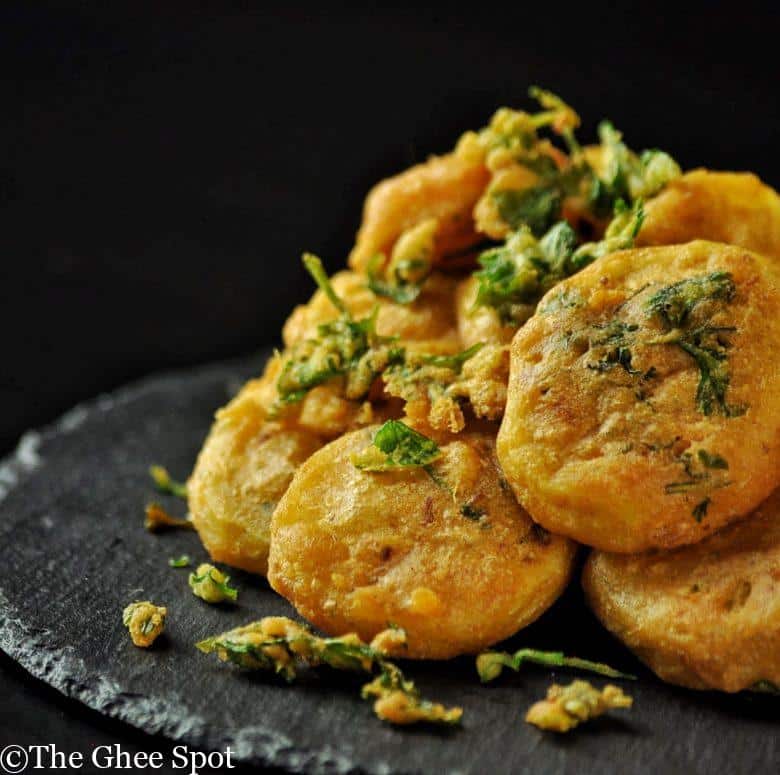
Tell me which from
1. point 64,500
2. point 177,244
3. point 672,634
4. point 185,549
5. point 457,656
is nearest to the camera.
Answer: point 672,634

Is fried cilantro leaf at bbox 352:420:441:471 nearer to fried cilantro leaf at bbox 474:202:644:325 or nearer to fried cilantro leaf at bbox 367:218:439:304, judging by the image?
fried cilantro leaf at bbox 474:202:644:325

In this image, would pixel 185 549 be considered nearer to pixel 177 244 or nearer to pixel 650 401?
pixel 650 401

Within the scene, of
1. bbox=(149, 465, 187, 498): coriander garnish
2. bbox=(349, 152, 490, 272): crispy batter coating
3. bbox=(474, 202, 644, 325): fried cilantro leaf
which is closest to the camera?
bbox=(474, 202, 644, 325): fried cilantro leaf

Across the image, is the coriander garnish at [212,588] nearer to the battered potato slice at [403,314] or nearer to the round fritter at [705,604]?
the battered potato slice at [403,314]

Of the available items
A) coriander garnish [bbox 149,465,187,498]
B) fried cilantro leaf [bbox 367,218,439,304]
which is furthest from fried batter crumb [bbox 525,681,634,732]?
coriander garnish [bbox 149,465,187,498]

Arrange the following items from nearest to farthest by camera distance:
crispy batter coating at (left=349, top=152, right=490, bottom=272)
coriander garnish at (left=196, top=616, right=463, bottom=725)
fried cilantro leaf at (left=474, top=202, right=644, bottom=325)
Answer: coriander garnish at (left=196, top=616, right=463, bottom=725)
fried cilantro leaf at (left=474, top=202, right=644, bottom=325)
crispy batter coating at (left=349, top=152, right=490, bottom=272)

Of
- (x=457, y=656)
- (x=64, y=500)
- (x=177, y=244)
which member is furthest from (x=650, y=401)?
(x=177, y=244)

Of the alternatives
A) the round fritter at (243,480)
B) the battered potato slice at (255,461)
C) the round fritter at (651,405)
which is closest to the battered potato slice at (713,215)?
the round fritter at (651,405)
